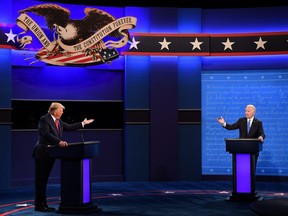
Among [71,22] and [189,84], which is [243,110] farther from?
[71,22]

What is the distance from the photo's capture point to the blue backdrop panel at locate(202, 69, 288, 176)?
36.7 ft

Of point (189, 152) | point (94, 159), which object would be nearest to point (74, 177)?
point (94, 159)

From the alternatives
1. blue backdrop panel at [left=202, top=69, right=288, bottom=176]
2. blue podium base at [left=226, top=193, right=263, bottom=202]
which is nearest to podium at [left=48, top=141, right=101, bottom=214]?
blue podium base at [left=226, top=193, right=263, bottom=202]

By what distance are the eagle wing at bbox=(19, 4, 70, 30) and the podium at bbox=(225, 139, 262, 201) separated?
4770 millimetres

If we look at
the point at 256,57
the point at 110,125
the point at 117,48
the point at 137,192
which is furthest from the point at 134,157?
the point at 256,57

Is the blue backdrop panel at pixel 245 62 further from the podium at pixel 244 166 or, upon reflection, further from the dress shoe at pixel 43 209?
the dress shoe at pixel 43 209

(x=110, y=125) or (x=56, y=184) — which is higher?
(x=110, y=125)

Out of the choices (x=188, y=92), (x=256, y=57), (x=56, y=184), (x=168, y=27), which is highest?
(x=168, y=27)

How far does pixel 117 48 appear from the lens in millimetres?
11180

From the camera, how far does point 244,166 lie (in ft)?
27.5

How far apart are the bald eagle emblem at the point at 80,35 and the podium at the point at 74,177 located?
389cm

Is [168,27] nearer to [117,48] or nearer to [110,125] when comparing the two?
[117,48]

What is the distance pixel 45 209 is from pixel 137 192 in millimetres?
2554

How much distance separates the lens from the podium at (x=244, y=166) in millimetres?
8266
